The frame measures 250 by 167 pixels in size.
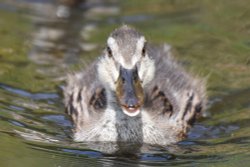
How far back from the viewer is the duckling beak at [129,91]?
29.5 ft

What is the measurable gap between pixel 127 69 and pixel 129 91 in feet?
0.95

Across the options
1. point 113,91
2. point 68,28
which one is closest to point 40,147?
point 113,91

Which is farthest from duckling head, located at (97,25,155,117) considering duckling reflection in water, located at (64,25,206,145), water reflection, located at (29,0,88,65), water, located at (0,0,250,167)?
water reflection, located at (29,0,88,65)

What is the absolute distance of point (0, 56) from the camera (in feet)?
41.8

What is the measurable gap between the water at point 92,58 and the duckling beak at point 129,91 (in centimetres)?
73

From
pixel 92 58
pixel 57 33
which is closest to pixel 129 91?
pixel 92 58

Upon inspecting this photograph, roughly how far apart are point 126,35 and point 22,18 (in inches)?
207

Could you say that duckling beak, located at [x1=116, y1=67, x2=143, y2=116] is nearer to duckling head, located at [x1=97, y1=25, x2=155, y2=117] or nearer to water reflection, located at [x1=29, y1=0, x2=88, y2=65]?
duckling head, located at [x1=97, y1=25, x2=155, y2=117]

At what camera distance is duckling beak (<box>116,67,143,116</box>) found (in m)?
8.98

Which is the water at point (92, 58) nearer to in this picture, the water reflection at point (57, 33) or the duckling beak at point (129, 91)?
the water reflection at point (57, 33)

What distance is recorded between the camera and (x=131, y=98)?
905 cm

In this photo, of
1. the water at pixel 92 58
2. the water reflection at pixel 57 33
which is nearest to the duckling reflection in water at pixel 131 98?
the water at pixel 92 58

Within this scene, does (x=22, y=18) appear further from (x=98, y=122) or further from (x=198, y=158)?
(x=198, y=158)

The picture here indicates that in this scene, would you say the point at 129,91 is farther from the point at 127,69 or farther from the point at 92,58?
the point at 92,58
